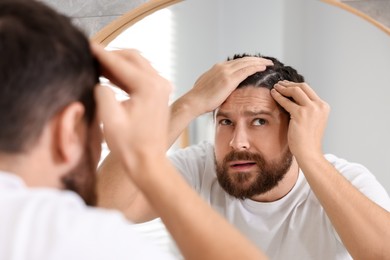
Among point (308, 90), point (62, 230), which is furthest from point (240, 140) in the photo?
point (62, 230)

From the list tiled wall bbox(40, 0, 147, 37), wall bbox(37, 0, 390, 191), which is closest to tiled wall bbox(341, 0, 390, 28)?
wall bbox(37, 0, 390, 191)

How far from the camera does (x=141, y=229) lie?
0.94 metres

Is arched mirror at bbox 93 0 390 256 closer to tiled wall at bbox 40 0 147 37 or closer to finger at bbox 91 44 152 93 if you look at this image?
tiled wall at bbox 40 0 147 37

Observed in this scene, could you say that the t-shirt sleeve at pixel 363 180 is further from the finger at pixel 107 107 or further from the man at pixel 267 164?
the finger at pixel 107 107

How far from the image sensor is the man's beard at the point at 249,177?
925 mm

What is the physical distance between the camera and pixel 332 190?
80 cm

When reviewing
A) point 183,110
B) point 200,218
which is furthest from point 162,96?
point 183,110

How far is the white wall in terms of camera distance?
0.87m

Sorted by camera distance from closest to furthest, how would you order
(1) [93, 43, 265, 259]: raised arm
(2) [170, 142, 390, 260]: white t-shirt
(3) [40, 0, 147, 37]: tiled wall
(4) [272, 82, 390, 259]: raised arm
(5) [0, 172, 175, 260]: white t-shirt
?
(5) [0, 172, 175, 260]: white t-shirt < (1) [93, 43, 265, 259]: raised arm < (4) [272, 82, 390, 259]: raised arm < (2) [170, 142, 390, 260]: white t-shirt < (3) [40, 0, 147, 37]: tiled wall

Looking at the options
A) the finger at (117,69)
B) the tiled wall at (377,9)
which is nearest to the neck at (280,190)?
the tiled wall at (377,9)

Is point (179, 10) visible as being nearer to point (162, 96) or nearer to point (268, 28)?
point (268, 28)

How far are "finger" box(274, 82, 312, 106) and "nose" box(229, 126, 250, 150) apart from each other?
0.09m

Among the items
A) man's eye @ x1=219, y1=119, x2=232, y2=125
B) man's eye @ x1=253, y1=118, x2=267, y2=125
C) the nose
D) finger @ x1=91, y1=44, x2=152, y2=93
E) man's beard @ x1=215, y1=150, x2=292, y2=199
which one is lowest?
man's beard @ x1=215, y1=150, x2=292, y2=199

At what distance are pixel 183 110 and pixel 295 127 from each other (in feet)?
0.58
